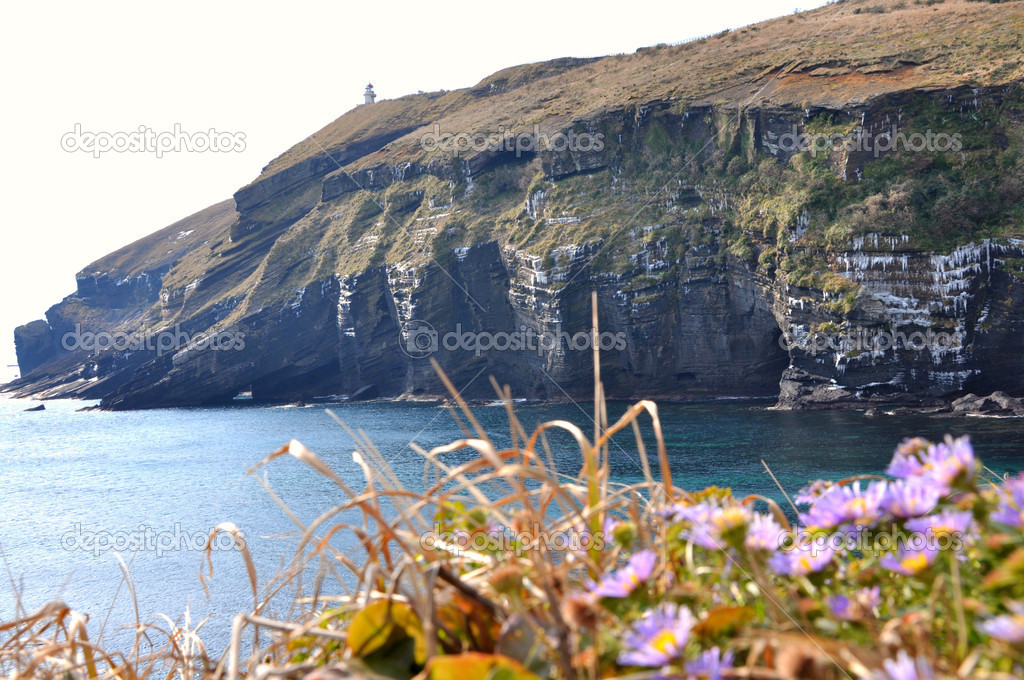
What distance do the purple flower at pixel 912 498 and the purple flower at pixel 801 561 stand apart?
0.40 feet

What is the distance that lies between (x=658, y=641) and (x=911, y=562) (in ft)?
1.21

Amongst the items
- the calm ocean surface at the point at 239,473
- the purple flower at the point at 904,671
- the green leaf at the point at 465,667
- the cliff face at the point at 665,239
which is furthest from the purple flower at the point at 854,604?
the cliff face at the point at 665,239

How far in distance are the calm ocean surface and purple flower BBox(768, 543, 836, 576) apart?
13.3 m

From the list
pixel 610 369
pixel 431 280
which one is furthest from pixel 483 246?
pixel 610 369

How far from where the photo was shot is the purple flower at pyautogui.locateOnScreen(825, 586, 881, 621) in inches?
37.5

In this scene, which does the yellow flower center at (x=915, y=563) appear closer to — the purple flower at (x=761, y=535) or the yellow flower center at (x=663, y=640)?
the purple flower at (x=761, y=535)

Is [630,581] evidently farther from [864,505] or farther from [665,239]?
[665,239]

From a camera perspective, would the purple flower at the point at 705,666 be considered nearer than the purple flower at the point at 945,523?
Yes

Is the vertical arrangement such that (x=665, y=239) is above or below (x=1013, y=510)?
above

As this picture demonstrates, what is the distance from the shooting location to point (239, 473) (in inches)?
1686

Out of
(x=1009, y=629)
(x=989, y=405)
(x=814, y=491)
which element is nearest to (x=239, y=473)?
(x=989, y=405)

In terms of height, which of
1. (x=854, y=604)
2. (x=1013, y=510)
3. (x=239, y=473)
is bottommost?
(x=239, y=473)

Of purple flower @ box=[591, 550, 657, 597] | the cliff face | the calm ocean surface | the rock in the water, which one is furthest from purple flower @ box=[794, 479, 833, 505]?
the cliff face

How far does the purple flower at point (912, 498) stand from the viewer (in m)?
1.07
